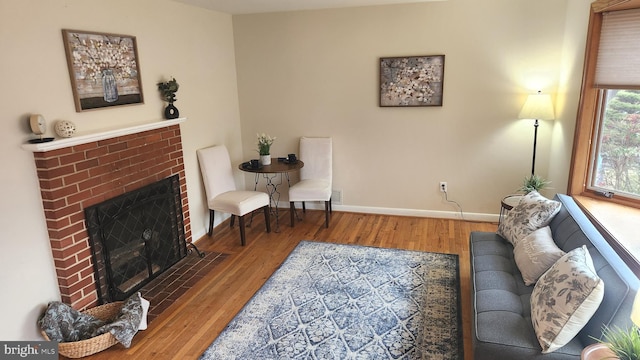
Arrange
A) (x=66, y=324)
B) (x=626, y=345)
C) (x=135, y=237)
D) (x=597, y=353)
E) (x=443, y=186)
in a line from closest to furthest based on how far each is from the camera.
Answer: (x=626, y=345) < (x=597, y=353) < (x=66, y=324) < (x=135, y=237) < (x=443, y=186)

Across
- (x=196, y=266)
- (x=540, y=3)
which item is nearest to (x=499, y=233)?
(x=540, y=3)

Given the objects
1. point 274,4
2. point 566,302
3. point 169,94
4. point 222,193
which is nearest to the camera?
point 566,302

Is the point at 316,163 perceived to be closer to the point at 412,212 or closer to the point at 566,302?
the point at 412,212

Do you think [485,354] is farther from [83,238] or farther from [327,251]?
[83,238]

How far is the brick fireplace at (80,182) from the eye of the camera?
2.52 m

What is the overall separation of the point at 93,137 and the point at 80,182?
0.32 metres

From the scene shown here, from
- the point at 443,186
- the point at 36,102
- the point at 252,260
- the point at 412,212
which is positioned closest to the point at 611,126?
the point at 443,186

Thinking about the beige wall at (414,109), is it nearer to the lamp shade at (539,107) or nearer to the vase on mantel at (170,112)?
the lamp shade at (539,107)

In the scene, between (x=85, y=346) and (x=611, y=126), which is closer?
(x=85, y=346)

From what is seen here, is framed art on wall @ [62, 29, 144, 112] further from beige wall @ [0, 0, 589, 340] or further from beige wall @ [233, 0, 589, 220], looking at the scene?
beige wall @ [233, 0, 589, 220]

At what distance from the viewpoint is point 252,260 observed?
3.73 metres

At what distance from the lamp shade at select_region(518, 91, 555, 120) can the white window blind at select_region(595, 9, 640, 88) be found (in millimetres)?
739

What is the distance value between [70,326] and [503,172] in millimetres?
4086

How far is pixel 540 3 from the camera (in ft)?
12.4
